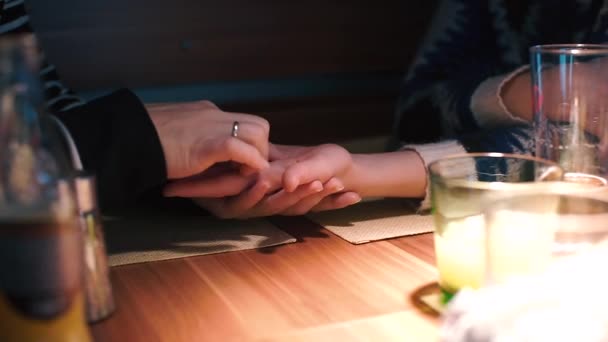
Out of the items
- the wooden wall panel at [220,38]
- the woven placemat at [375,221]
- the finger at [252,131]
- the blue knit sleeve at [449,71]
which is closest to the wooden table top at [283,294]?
the woven placemat at [375,221]

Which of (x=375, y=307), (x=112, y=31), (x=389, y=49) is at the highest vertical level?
(x=112, y=31)

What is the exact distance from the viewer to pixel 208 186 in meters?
0.83

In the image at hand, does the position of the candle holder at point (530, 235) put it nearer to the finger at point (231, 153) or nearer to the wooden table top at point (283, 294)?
the wooden table top at point (283, 294)

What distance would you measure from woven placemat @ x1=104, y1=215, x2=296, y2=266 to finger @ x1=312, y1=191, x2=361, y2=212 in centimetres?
8

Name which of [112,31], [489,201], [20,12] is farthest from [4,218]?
[112,31]

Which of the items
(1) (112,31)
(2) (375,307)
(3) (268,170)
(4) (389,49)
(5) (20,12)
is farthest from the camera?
(4) (389,49)

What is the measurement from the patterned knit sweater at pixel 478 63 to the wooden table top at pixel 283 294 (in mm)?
290

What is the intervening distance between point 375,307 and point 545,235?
17 cm

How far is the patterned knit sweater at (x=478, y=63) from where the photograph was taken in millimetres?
1054

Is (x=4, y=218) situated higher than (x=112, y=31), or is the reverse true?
(x=112, y=31)

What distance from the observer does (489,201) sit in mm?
539

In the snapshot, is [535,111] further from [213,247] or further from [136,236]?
[136,236]

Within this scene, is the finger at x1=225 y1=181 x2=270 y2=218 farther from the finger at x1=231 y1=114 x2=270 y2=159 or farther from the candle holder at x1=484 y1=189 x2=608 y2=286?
the candle holder at x1=484 y1=189 x2=608 y2=286

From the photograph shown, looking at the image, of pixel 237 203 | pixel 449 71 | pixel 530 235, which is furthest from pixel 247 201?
pixel 449 71
